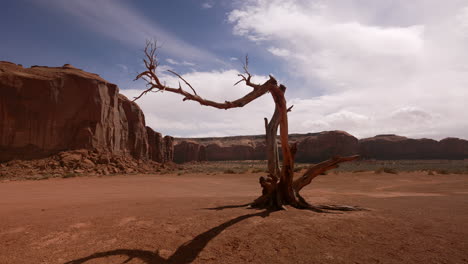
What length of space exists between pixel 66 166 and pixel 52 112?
5385mm

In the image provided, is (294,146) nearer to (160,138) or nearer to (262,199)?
(262,199)

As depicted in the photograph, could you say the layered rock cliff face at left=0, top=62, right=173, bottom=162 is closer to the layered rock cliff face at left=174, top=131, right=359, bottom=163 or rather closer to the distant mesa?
the distant mesa

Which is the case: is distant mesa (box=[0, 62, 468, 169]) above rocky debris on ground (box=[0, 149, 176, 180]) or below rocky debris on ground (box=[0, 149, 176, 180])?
above

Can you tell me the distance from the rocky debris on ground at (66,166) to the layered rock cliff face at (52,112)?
86 cm

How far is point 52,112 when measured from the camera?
80.8 feet

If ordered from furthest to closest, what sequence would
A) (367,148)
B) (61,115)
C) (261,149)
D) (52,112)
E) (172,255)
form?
(261,149)
(367,148)
(61,115)
(52,112)
(172,255)

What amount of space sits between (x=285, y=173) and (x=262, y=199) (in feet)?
2.77

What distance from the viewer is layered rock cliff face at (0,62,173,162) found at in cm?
2286

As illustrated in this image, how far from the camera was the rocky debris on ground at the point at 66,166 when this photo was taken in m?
20.7

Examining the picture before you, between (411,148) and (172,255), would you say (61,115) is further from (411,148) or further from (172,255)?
(411,148)

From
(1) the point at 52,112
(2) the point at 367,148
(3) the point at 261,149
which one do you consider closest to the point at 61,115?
(1) the point at 52,112

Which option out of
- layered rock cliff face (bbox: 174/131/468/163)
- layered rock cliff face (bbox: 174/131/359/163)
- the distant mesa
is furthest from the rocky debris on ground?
layered rock cliff face (bbox: 174/131/468/163)

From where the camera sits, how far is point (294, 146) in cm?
662

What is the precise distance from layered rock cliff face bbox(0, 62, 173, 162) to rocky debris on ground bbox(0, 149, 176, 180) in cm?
86
